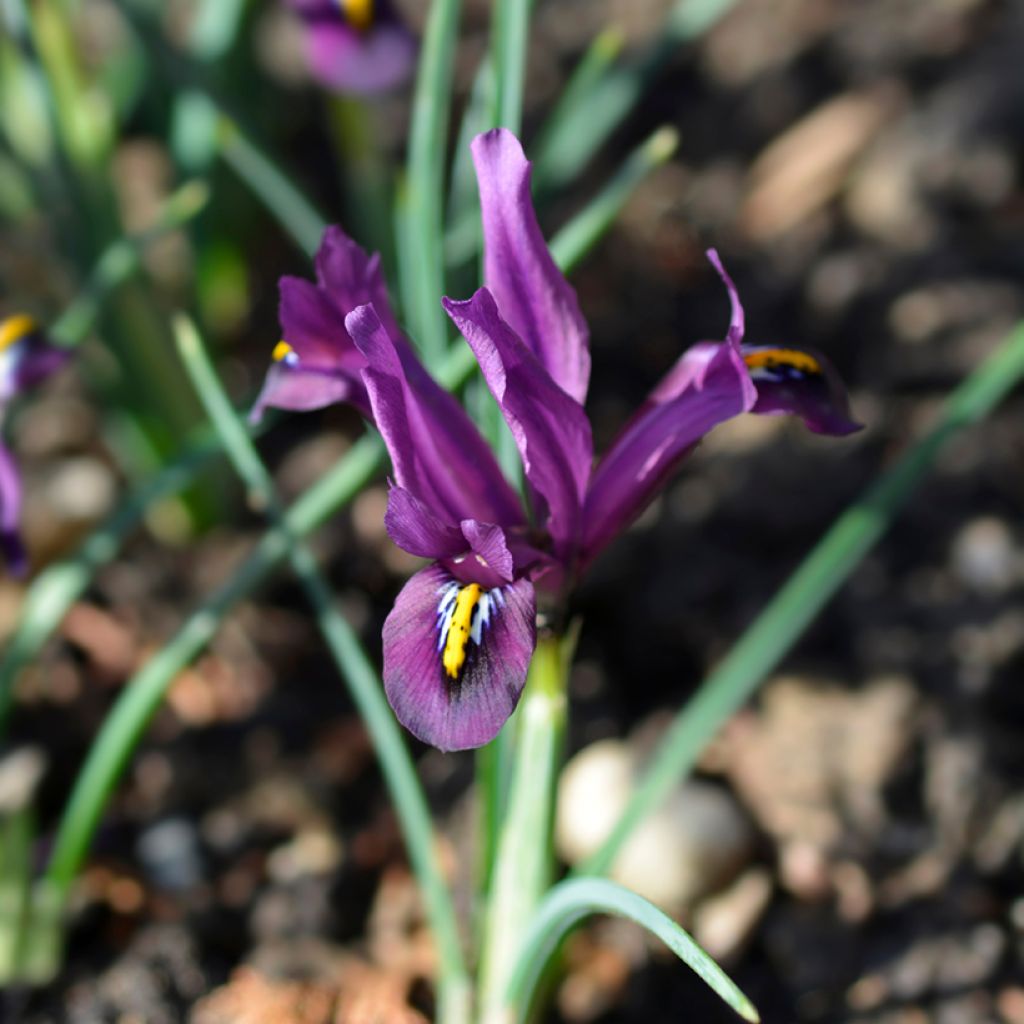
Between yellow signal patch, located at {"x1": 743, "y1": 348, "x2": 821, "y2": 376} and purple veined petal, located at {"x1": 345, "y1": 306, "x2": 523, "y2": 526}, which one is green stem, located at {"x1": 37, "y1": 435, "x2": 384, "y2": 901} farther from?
yellow signal patch, located at {"x1": 743, "y1": 348, "x2": 821, "y2": 376}

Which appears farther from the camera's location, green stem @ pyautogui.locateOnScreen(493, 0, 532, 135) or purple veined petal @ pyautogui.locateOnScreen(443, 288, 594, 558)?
green stem @ pyautogui.locateOnScreen(493, 0, 532, 135)

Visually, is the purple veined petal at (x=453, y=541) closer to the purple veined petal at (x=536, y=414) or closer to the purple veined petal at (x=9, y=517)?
the purple veined petal at (x=536, y=414)

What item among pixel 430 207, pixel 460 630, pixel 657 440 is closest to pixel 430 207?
pixel 430 207

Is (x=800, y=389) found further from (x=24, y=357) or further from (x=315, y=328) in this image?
(x=24, y=357)

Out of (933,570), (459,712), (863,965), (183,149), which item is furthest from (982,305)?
(459,712)

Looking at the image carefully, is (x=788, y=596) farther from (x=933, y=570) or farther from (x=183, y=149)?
(x=183, y=149)

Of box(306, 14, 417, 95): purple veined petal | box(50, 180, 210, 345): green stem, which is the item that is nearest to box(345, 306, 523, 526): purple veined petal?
box(50, 180, 210, 345): green stem

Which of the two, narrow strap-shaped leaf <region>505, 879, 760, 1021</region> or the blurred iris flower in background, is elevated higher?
the blurred iris flower in background
